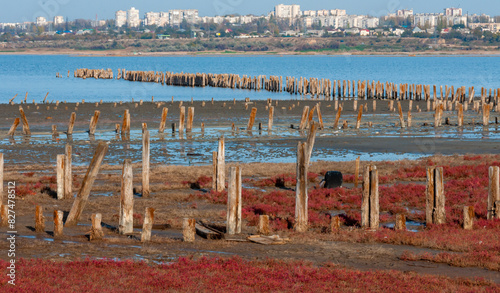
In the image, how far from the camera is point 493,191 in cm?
1809

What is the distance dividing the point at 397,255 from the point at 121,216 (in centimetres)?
654

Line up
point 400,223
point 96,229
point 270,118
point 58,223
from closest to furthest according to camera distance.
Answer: point 96,229, point 58,223, point 400,223, point 270,118

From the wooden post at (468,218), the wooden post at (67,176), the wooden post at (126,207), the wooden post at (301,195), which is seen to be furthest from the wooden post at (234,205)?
the wooden post at (67,176)

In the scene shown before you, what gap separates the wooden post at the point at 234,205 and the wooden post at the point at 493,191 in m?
6.39

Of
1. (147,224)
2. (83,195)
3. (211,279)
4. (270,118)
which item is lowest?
(211,279)

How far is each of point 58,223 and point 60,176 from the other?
506cm

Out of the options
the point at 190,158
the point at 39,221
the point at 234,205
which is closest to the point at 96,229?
the point at 39,221

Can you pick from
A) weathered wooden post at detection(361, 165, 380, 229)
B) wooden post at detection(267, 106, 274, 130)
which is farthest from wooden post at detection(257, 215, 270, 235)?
wooden post at detection(267, 106, 274, 130)

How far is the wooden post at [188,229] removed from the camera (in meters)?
15.9

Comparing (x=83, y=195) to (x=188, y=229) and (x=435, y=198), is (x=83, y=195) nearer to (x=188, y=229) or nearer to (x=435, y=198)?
(x=188, y=229)

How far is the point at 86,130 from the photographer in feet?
138

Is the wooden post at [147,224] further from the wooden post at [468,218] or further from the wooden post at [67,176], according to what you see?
the wooden post at [468,218]

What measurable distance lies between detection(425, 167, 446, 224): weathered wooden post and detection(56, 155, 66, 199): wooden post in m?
10.4

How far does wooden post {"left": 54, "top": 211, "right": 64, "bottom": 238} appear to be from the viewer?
16.1 m
